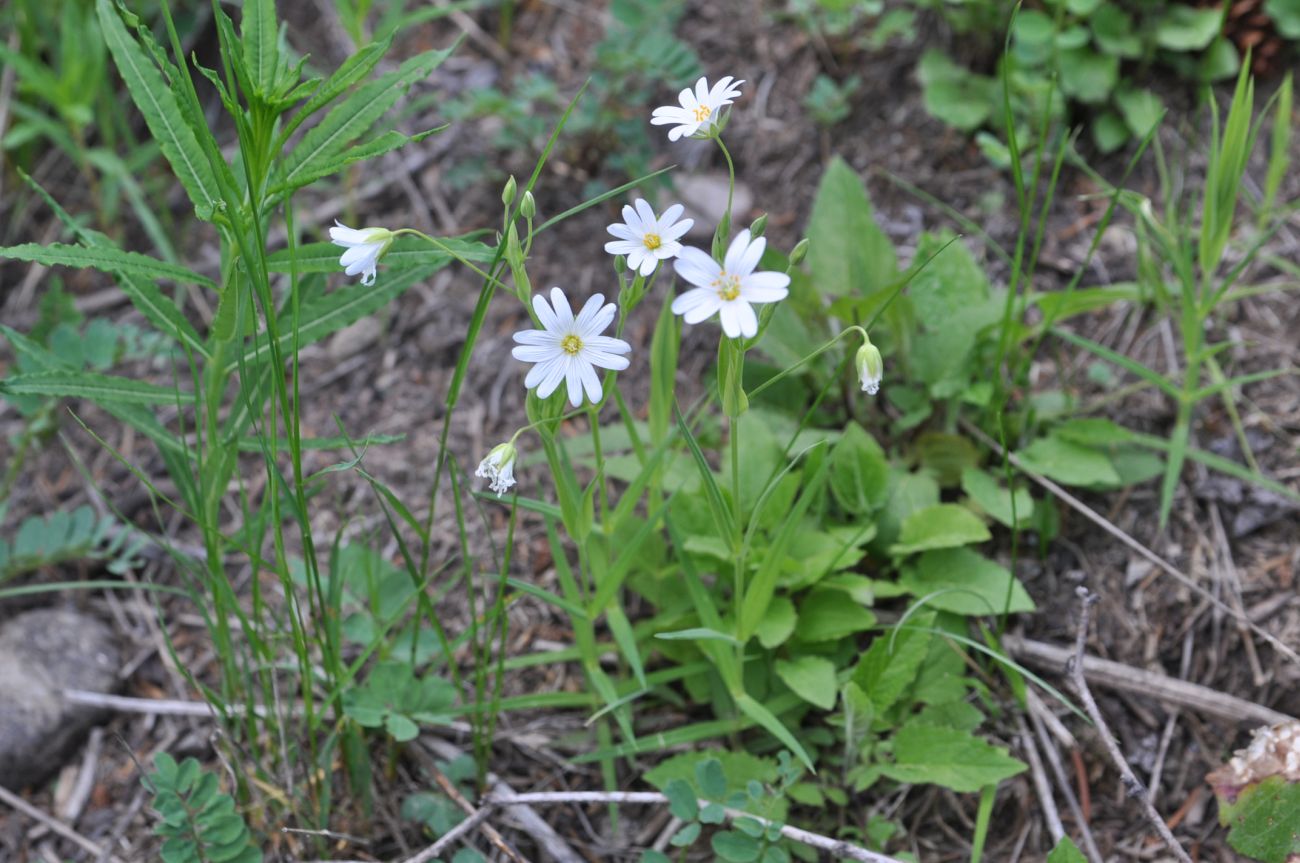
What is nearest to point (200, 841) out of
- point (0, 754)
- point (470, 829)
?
point (470, 829)

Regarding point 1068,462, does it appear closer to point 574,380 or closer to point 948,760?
point 948,760

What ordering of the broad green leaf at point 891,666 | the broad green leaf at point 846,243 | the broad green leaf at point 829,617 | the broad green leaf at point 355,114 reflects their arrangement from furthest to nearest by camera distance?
1. the broad green leaf at point 846,243
2. the broad green leaf at point 829,617
3. the broad green leaf at point 891,666
4. the broad green leaf at point 355,114

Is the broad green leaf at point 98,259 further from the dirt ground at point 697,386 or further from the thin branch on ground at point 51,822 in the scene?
the thin branch on ground at point 51,822

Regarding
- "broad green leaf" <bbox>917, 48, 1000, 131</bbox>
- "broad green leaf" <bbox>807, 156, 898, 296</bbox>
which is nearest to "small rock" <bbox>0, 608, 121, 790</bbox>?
"broad green leaf" <bbox>807, 156, 898, 296</bbox>

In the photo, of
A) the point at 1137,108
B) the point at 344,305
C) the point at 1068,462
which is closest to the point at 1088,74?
the point at 1137,108

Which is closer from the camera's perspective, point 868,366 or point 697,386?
point 868,366

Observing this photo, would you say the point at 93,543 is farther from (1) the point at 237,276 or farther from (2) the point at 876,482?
(2) the point at 876,482

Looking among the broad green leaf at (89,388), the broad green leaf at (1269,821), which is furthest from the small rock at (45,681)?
the broad green leaf at (1269,821)
